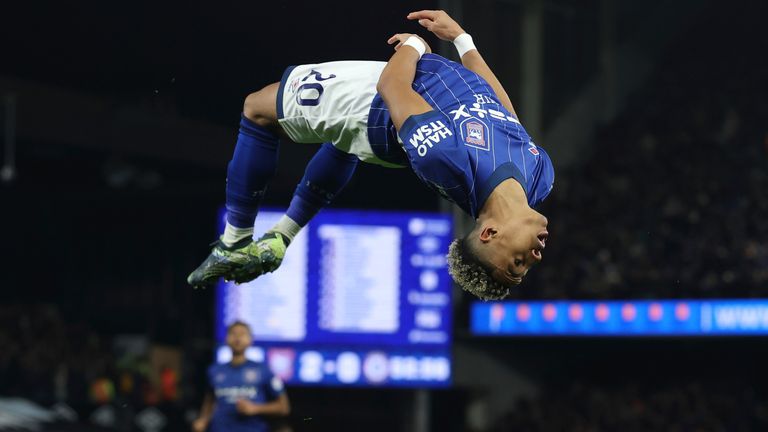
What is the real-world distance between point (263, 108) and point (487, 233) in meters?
1.12

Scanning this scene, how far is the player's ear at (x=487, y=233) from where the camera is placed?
3854mm

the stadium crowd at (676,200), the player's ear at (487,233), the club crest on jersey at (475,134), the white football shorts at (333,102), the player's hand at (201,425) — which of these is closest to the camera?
the player's ear at (487,233)

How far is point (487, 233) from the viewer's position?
3.87m

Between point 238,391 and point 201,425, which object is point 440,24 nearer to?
point 238,391

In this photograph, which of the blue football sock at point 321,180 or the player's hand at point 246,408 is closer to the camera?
the blue football sock at point 321,180

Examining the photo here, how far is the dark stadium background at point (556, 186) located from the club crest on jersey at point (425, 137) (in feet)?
18.0

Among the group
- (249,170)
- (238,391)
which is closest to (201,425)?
(238,391)

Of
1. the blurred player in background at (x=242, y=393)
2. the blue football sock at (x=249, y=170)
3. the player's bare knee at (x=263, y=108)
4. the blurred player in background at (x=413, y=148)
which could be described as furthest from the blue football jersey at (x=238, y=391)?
the player's bare knee at (x=263, y=108)

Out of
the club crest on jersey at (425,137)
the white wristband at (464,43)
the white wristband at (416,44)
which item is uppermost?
the white wristband at (464,43)

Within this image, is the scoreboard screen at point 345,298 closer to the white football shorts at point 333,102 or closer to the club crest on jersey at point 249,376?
the club crest on jersey at point 249,376

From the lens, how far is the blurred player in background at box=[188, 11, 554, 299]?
3908 mm

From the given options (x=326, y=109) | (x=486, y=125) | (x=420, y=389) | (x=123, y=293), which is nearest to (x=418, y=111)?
(x=486, y=125)

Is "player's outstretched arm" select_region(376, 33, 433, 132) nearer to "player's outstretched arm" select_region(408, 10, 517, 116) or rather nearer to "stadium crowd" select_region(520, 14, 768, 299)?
"player's outstretched arm" select_region(408, 10, 517, 116)

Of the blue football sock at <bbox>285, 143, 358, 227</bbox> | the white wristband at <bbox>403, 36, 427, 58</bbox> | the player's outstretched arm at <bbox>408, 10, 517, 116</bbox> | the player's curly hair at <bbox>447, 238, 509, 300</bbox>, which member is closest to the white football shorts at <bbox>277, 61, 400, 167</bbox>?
the white wristband at <bbox>403, 36, 427, 58</bbox>
